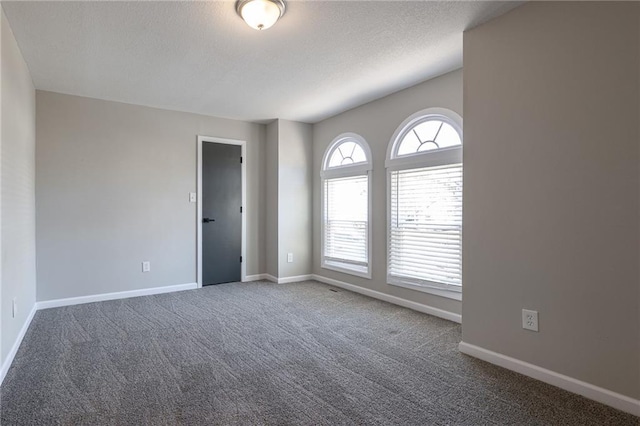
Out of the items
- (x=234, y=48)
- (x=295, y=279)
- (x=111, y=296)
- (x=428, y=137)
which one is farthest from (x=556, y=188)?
(x=111, y=296)

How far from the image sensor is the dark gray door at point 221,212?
16.2 feet

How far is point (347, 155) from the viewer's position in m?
4.85

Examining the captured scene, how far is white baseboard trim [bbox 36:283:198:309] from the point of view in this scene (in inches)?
153

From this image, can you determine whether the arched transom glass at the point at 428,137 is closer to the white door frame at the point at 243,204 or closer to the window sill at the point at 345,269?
the window sill at the point at 345,269

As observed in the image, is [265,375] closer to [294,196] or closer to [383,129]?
[383,129]

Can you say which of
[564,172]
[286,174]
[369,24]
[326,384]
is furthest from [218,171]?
[564,172]

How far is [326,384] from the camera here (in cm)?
219

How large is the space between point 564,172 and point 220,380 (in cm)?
252

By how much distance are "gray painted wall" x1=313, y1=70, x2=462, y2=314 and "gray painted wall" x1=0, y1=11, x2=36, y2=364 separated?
11.2ft

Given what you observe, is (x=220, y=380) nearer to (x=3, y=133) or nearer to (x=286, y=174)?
(x=3, y=133)

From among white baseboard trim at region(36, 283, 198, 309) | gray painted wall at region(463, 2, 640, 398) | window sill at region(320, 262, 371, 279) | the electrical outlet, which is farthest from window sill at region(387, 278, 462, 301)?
white baseboard trim at region(36, 283, 198, 309)

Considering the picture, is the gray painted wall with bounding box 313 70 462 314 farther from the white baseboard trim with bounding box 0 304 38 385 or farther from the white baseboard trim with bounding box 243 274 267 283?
the white baseboard trim with bounding box 0 304 38 385

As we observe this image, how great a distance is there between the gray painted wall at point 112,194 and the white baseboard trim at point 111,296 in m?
0.06

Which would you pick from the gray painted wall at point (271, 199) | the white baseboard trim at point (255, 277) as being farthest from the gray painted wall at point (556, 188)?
the white baseboard trim at point (255, 277)
